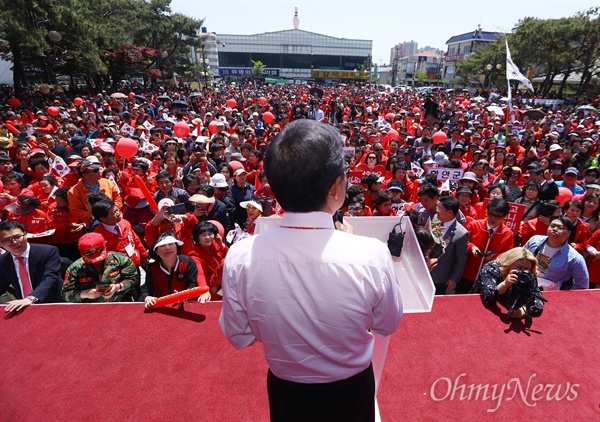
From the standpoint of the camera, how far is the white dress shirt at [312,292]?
38.1 inches

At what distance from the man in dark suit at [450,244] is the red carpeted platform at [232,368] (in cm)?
128

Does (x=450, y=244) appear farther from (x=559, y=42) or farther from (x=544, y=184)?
(x=559, y=42)

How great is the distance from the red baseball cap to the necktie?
74 cm

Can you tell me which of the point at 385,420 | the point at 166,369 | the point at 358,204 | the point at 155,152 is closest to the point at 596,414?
the point at 385,420

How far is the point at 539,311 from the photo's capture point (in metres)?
2.12

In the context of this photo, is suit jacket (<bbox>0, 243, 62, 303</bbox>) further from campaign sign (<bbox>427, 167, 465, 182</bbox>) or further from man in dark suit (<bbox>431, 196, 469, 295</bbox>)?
campaign sign (<bbox>427, 167, 465, 182</bbox>)

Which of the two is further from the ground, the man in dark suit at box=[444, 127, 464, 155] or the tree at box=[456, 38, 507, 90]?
the tree at box=[456, 38, 507, 90]

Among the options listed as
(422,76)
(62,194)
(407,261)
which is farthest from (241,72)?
(407,261)

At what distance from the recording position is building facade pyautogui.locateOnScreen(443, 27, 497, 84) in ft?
247

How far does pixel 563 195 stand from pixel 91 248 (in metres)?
6.57

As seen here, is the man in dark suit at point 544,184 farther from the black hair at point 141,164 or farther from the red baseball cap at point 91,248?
the black hair at point 141,164

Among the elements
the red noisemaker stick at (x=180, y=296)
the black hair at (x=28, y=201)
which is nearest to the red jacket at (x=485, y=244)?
the red noisemaker stick at (x=180, y=296)

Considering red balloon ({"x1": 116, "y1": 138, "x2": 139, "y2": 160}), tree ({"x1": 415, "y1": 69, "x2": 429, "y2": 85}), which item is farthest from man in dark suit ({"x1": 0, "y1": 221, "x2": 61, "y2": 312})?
tree ({"x1": 415, "y1": 69, "x2": 429, "y2": 85})

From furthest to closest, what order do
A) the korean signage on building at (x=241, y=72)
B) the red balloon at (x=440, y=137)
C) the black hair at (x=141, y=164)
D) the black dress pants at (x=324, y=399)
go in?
the korean signage on building at (x=241, y=72)
the red balloon at (x=440, y=137)
the black hair at (x=141, y=164)
the black dress pants at (x=324, y=399)
